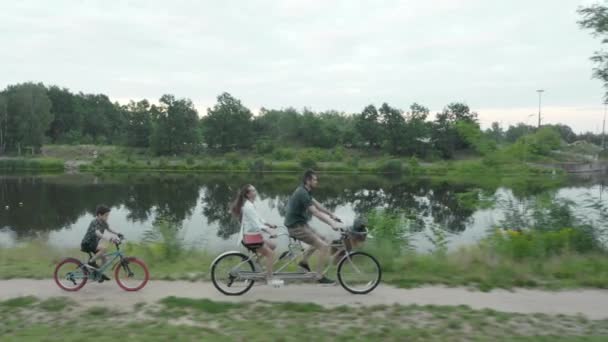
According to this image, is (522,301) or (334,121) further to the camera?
(334,121)

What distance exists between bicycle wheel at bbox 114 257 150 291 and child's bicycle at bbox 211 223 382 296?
1164 mm

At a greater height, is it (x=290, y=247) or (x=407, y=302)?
(x=290, y=247)

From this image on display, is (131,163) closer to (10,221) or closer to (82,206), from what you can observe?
(82,206)

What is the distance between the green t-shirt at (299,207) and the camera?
24.3 ft

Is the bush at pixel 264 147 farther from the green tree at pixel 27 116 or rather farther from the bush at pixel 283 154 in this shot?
the green tree at pixel 27 116

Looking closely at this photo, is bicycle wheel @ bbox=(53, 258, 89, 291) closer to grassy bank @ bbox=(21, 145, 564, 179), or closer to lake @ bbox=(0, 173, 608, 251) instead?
lake @ bbox=(0, 173, 608, 251)

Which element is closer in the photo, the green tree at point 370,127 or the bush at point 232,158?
the bush at point 232,158

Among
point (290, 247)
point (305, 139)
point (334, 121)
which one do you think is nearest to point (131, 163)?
point (305, 139)

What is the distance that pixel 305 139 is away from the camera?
99750mm

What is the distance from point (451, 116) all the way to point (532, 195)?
8103 cm

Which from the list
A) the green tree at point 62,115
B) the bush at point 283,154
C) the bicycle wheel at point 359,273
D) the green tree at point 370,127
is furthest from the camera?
the green tree at point 62,115

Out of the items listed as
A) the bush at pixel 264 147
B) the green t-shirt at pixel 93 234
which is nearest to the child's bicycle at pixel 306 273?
the green t-shirt at pixel 93 234

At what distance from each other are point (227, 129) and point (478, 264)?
8737 centimetres

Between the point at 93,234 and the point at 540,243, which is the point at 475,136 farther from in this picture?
the point at 93,234
